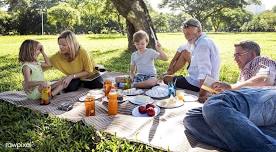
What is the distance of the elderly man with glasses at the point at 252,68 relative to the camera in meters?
3.67

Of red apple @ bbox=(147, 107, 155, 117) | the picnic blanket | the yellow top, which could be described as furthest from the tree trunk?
red apple @ bbox=(147, 107, 155, 117)

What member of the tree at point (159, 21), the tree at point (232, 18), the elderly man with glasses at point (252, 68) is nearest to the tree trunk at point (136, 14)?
the elderly man with glasses at point (252, 68)

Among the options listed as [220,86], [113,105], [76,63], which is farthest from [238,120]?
[76,63]

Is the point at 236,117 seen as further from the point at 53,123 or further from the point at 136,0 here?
the point at 136,0

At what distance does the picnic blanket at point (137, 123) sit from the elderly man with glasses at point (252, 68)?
70 centimetres

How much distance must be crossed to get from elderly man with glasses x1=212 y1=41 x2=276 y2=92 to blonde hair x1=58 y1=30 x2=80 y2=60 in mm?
2574

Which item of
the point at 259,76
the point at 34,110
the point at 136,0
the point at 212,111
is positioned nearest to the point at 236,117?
the point at 212,111

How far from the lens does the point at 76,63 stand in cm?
556

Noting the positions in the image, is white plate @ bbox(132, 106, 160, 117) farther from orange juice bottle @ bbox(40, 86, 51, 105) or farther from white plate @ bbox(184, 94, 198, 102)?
orange juice bottle @ bbox(40, 86, 51, 105)

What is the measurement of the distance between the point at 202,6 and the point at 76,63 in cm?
4396

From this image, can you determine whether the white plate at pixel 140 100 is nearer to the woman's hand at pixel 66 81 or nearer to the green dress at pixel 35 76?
the woman's hand at pixel 66 81

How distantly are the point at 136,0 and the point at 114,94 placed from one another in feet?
24.3

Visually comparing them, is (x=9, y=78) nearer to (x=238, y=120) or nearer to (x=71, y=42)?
(x=71, y=42)

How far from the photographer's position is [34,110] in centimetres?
459
